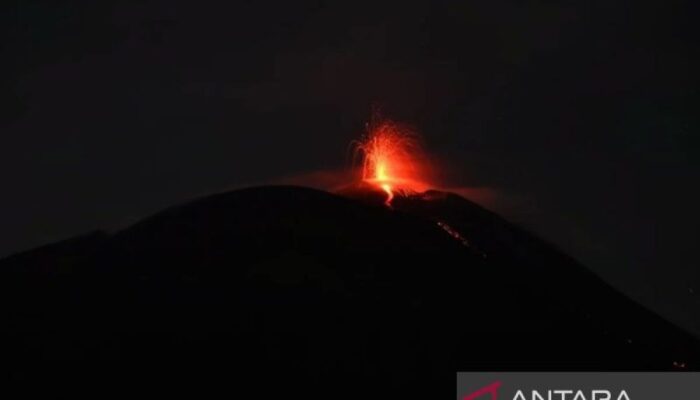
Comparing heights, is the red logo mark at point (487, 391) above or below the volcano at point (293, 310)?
below

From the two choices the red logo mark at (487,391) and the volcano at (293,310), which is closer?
the red logo mark at (487,391)

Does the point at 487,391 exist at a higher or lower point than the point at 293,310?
Result: lower

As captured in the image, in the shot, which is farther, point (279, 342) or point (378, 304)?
point (378, 304)

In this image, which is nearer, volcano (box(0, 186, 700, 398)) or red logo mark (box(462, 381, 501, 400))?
red logo mark (box(462, 381, 501, 400))

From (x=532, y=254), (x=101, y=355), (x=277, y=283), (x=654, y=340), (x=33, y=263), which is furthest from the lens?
(x=532, y=254)

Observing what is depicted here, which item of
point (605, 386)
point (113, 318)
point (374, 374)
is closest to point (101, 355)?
point (113, 318)

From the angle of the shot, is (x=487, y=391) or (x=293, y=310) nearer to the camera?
(x=487, y=391)

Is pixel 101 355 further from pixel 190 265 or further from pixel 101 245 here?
pixel 101 245

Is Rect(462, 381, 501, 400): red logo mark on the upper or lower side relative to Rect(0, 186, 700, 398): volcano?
lower
